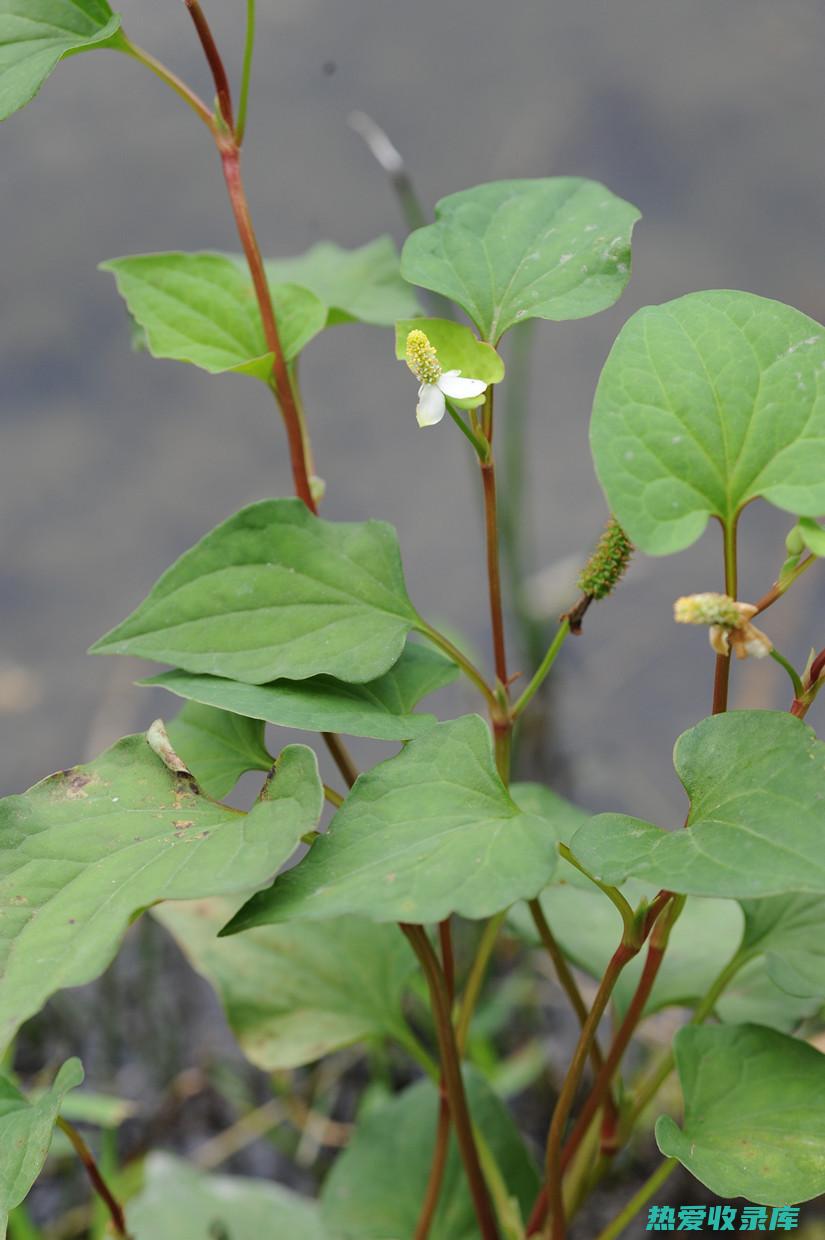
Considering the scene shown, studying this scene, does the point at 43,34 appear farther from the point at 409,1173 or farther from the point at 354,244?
the point at 354,244

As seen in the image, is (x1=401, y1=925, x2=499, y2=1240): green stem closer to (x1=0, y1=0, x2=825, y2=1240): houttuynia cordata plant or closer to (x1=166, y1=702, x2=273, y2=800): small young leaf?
(x1=0, y1=0, x2=825, y2=1240): houttuynia cordata plant

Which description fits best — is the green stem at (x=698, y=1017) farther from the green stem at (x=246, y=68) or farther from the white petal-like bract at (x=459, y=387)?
the green stem at (x=246, y=68)

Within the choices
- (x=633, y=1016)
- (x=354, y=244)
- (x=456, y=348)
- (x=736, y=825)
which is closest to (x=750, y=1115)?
(x=633, y=1016)

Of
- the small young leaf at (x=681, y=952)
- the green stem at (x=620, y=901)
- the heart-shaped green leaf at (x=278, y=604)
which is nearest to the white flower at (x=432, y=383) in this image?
the heart-shaped green leaf at (x=278, y=604)

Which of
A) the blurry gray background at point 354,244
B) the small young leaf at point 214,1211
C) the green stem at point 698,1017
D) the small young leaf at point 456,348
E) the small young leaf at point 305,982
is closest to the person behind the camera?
the small young leaf at point 456,348

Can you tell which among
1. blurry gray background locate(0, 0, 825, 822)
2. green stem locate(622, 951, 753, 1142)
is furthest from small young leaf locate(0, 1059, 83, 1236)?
blurry gray background locate(0, 0, 825, 822)

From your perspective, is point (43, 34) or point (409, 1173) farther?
point (409, 1173)
